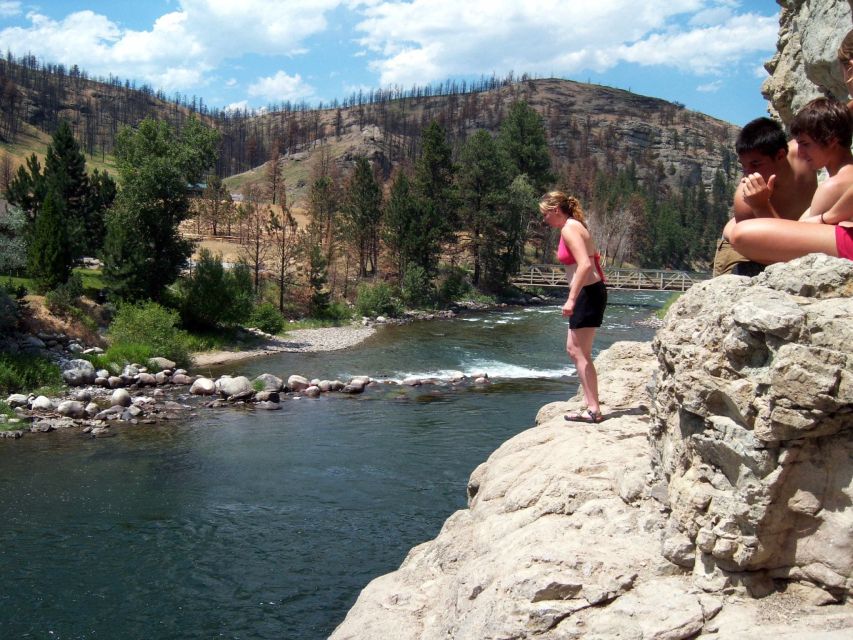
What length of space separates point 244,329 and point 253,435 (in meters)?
16.8

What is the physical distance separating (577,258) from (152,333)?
21810 millimetres

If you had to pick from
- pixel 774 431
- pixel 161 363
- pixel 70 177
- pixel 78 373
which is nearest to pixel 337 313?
pixel 70 177

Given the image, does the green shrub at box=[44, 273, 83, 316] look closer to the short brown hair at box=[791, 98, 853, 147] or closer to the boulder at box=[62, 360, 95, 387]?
the boulder at box=[62, 360, 95, 387]

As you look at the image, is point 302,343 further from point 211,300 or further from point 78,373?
point 78,373

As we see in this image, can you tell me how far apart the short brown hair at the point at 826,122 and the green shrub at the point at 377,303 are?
38.9 m

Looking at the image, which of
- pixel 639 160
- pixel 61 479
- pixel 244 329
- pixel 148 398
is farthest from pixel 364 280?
pixel 639 160

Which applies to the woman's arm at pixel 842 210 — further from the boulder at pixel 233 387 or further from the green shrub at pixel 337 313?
the green shrub at pixel 337 313

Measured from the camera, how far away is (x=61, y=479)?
43.7 feet

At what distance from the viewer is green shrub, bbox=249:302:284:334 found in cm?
3344

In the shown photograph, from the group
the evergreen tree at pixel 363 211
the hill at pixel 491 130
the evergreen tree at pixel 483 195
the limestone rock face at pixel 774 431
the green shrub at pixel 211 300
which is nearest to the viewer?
the limestone rock face at pixel 774 431

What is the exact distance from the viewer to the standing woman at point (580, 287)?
711cm

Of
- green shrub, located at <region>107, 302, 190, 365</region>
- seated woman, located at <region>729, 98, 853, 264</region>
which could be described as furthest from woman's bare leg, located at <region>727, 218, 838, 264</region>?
green shrub, located at <region>107, 302, 190, 365</region>

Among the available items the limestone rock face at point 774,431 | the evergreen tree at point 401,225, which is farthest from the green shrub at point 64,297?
the limestone rock face at point 774,431

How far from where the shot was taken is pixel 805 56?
31.5 feet
